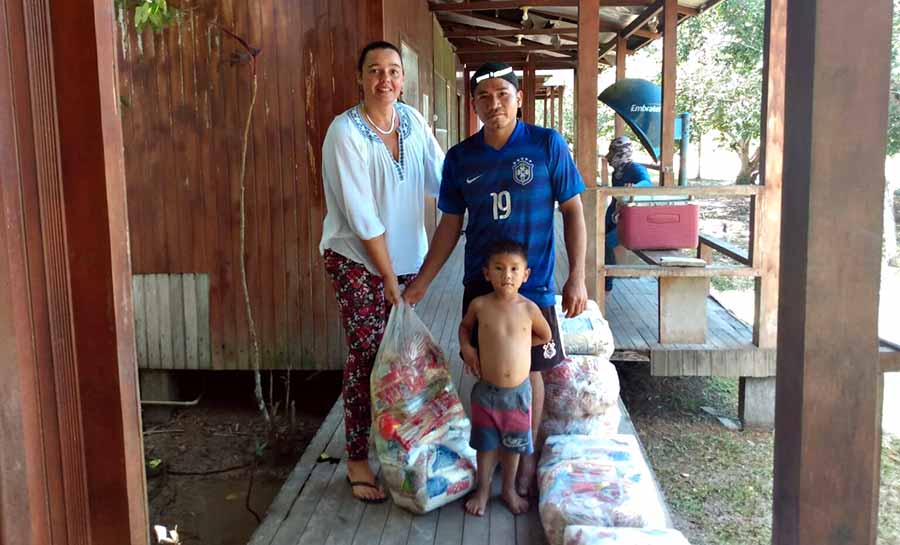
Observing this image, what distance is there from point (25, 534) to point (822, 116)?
174 cm

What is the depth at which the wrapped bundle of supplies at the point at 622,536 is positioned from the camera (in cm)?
212

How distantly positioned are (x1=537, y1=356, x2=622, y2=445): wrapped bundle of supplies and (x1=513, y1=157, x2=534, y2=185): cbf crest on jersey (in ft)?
2.90

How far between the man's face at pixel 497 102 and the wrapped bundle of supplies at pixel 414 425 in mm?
729

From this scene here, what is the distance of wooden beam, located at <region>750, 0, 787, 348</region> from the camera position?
472 centimetres

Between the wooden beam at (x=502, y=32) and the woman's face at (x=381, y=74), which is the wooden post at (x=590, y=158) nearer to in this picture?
the woman's face at (x=381, y=74)

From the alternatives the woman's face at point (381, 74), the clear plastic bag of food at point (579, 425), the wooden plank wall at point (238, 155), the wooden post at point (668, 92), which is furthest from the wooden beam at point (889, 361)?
the wooden post at point (668, 92)

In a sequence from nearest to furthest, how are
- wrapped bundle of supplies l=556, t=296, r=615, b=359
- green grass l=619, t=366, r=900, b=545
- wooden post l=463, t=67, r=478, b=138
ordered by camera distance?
1. wrapped bundle of supplies l=556, t=296, r=615, b=359
2. green grass l=619, t=366, r=900, b=545
3. wooden post l=463, t=67, r=478, b=138

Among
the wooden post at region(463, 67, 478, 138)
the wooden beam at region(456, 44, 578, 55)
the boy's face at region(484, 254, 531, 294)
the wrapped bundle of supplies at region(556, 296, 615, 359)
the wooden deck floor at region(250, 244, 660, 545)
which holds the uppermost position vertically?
the wooden beam at region(456, 44, 578, 55)

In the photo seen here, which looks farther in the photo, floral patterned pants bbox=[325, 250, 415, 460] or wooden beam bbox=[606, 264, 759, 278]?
wooden beam bbox=[606, 264, 759, 278]

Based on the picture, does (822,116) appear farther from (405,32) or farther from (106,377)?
(405,32)

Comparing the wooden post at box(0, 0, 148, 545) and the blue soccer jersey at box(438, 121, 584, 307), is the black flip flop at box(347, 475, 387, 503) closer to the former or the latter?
the blue soccer jersey at box(438, 121, 584, 307)

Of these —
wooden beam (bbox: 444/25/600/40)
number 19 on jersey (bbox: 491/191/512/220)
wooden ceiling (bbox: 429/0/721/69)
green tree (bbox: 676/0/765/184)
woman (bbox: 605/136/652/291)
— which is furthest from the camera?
green tree (bbox: 676/0/765/184)

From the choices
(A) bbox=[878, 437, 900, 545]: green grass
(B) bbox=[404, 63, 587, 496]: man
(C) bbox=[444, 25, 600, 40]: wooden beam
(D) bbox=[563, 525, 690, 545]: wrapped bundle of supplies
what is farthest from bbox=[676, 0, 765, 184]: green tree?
(D) bbox=[563, 525, 690, 545]: wrapped bundle of supplies

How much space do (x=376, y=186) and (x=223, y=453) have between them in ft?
11.6
